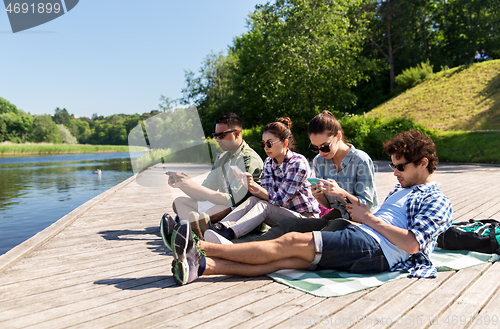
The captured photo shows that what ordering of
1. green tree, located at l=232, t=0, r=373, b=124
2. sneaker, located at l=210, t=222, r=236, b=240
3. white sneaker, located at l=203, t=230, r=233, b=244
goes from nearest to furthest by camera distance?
white sneaker, located at l=203, t=230, r=233, b=244
sneaker, located at l=210, t=222, r=236, b=240
green tree, located at l=232, t=0, r=373, b=124

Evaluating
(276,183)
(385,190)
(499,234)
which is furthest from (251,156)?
(385,190)

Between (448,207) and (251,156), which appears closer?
(448,207)

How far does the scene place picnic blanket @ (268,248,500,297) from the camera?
2.38m

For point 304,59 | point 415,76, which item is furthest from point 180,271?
point 415,76

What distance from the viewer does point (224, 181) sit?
4008 mm

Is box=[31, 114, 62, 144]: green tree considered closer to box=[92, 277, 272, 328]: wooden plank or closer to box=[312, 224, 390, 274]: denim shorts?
box=[92, 277, 272, 328]: wooden plank

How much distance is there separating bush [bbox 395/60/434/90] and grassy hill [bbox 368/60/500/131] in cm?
65

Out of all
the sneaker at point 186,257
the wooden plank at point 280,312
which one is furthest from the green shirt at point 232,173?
the wooden plank at point 280,312

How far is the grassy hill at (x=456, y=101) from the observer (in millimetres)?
21359

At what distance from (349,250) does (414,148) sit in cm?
84

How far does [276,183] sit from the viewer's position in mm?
3670

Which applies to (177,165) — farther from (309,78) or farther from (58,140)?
(58,140)

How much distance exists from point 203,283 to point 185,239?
44 cm

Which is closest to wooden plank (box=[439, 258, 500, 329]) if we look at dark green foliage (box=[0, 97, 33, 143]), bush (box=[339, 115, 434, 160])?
bush (box=[339, 115, 434, 160])
